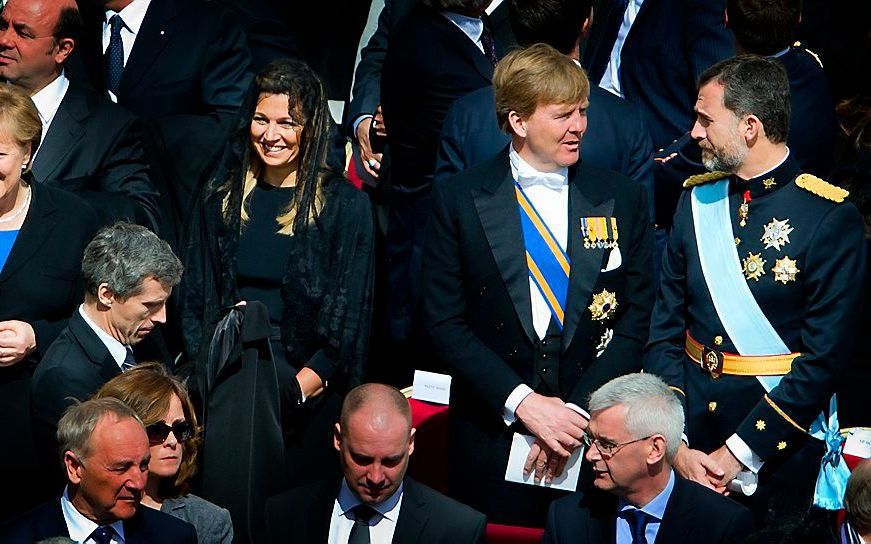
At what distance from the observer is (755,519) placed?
530 centimetres

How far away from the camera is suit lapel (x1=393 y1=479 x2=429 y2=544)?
515 centimetres

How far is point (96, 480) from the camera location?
4.74 m

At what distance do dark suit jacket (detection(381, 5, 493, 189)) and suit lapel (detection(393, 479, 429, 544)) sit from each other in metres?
1.66

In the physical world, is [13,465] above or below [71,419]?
below

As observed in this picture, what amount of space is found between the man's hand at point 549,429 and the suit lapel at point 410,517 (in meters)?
0.36

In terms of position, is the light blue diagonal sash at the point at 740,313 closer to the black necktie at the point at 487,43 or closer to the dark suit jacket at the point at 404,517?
the dark suit jacket at the point at 404,517

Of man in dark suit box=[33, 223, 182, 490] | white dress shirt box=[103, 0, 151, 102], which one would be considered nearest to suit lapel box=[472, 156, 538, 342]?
man in dark suit box=[33, 223, 182, 490]

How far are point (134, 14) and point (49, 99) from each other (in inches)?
30.4

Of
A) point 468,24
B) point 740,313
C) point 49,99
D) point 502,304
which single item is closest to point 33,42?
point 49,99

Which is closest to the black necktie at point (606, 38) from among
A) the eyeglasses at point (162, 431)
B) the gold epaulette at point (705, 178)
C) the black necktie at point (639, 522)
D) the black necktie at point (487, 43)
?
the black necktie at point (487, 43)

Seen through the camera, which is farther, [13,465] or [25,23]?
[25,23]

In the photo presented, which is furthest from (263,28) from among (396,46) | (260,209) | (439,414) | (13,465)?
(13,465)

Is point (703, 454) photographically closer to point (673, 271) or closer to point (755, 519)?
point (755, 519)

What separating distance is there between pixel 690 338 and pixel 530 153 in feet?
2.69
